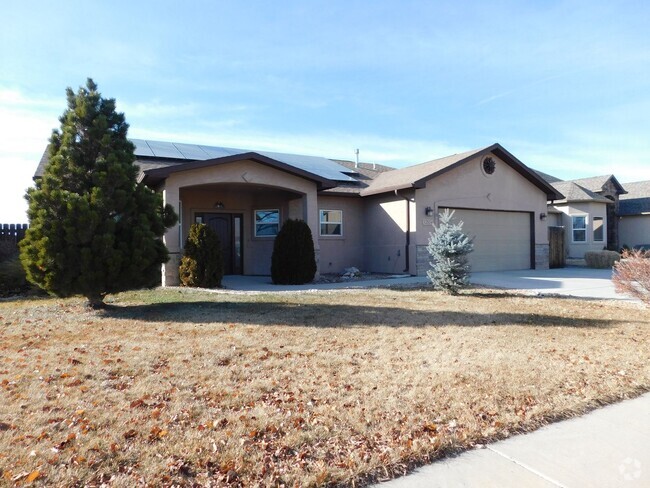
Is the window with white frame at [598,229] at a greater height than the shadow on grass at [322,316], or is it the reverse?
the window with white frame at [598,229]

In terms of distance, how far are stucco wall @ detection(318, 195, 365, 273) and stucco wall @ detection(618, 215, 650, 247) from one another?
65.8 ft

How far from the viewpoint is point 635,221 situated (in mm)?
28781

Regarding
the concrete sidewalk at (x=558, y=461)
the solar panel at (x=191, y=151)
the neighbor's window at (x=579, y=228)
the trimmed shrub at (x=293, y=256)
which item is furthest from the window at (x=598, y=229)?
the concrete sidewalk at (x=558, y=461)

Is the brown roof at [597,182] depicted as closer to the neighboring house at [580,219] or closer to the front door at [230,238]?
the neighboring house at [580,219]

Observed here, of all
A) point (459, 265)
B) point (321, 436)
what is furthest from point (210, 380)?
point (459, 265)

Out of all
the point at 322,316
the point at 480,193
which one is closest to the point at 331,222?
the point at 480,193

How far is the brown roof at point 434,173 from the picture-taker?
1612 centimetres

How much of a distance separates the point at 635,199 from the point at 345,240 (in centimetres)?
2224

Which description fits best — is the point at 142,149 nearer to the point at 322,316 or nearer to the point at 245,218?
the point at 245,218

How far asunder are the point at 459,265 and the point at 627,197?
1019 inches

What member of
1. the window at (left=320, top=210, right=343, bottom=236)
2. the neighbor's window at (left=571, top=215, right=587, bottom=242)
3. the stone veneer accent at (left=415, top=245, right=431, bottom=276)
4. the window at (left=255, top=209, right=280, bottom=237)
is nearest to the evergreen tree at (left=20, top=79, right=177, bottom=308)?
the window at (left=255, top=209, right=280, bottom=237)

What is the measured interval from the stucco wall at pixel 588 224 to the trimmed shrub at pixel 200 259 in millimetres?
19378

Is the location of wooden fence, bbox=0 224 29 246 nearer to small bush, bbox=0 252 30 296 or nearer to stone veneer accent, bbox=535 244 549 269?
small bush, bbox=0 252 30 296

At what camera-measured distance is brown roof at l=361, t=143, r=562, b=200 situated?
16.1 m
